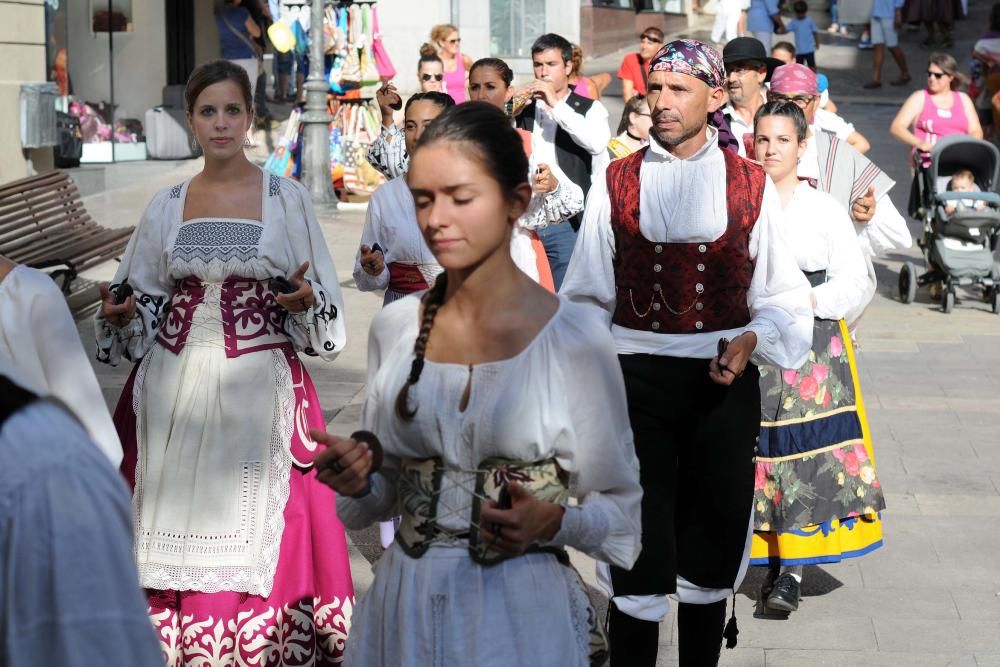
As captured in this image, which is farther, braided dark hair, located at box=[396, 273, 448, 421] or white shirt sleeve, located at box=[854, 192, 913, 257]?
white shirt sleeve, located at box=[854, 192, 913, 257]

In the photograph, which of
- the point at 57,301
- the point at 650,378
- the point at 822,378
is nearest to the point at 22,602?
the point at 57,301

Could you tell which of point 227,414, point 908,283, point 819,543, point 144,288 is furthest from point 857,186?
point 908,283

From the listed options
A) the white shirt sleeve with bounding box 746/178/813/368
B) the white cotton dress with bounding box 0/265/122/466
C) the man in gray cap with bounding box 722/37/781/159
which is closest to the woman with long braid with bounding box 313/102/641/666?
the white cotton dress with bounding box 0/265/122/466

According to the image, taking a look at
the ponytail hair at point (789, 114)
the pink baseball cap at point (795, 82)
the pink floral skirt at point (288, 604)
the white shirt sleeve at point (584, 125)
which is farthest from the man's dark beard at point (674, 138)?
the white shirt sleeve at point (584, 125)

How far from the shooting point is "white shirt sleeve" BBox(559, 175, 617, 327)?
15.3ft

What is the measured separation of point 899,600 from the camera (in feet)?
20.4

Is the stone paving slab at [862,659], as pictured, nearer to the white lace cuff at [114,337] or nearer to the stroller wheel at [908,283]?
the white lace cuff at [114,337]

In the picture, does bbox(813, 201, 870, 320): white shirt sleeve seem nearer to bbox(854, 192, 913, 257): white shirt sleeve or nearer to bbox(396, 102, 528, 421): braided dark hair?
bbox(854, 192, 913, 257): white shirt sleeve

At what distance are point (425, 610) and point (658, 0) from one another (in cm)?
3127

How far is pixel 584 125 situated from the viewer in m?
7.90

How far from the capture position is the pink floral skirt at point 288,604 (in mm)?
4879

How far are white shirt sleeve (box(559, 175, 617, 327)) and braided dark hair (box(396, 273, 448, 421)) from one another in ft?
4.91

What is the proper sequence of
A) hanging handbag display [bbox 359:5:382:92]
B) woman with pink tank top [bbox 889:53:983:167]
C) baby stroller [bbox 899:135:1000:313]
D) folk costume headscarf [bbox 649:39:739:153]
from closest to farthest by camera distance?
folk costume headscarf [bbox 649:39:739:153] → baby stroller [bbox 899:135:1000:313] → woman with pink tank top [bbox 889:53:983:167] → hanging handbag display [bbox 359:5:382:92]

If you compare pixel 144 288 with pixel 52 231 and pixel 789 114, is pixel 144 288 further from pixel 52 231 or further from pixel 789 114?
pixel 52 231
